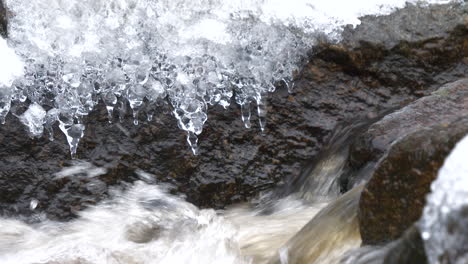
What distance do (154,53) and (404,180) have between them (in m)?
2.31

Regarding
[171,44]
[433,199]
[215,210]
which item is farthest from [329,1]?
[433,199]

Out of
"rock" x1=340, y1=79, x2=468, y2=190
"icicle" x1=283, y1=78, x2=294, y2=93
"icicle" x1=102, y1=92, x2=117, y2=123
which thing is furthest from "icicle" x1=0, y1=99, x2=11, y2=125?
"rock" x1=340, y1=79, x2=468, y2=190

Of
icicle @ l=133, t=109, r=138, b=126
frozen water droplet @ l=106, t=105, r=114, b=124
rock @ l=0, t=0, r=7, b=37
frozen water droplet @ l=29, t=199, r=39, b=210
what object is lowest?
frozen water droplet @ l=29, t=199, r=39, b=210

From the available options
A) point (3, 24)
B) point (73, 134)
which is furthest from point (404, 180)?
point (3, 24)

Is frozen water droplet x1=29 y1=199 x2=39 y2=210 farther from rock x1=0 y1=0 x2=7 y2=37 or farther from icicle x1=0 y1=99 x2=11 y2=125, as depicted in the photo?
rock x1=0 y1=0 x2=7 y2=37

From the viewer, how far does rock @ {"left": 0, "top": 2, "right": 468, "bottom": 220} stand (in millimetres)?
4234

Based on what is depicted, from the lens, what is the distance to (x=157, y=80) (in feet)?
14.4

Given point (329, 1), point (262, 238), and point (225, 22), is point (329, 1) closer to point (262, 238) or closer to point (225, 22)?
point (225, 22)

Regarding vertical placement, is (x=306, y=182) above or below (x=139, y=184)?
below

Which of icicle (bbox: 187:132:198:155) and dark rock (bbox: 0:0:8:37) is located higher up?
dark rock (bbox: 0:0:8:37)

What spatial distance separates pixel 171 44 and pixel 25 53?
912mm

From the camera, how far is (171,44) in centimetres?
448

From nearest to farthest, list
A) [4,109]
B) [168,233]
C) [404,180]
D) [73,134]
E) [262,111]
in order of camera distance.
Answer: [404,180] → [168,233] → [4,109] → [73,134] → [262,111]

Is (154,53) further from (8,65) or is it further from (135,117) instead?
(8,65)
